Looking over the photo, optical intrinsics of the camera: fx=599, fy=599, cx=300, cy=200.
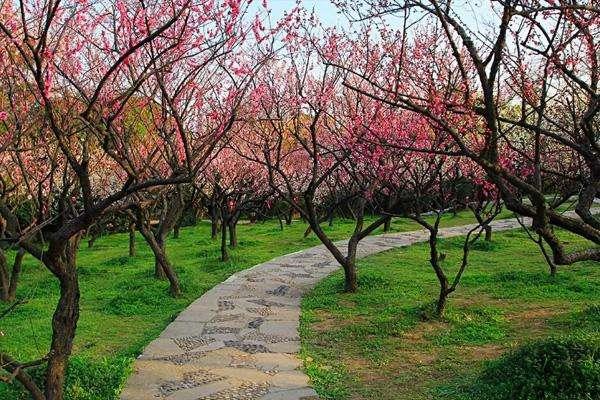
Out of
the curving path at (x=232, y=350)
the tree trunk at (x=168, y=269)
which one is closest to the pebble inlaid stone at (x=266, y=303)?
the curving path at (x=232, y=350)

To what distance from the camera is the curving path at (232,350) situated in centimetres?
552

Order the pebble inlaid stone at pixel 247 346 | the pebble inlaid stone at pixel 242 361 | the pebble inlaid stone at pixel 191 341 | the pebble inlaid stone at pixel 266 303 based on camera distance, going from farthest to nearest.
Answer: the pebble inlaid stone at pixel 266 303
the pebble inlaid stone at pixel 191 341
the pebble inlaid stone at pixel 247 346
the pebble inlaid stone at pixel 242 361

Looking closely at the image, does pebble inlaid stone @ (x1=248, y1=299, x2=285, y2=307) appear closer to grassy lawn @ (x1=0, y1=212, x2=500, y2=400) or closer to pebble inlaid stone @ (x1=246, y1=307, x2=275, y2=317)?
pebble inlaid stone @ (x1=246, y1=307, x2=275, y2=317)

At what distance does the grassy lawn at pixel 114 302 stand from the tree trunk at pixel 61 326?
30cm

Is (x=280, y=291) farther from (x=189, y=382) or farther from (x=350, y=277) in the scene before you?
(x=189, y=382)

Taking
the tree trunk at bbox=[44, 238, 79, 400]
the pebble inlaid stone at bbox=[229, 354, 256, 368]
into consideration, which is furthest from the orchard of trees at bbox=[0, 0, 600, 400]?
the pebble inlaid stone at bbox=[229, 354, 256, 368]

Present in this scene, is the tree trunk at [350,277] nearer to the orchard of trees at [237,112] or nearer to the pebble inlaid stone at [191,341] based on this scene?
the orchard of trees at [237,112]

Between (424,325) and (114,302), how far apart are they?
4.78m

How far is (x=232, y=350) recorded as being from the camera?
22.3 ft

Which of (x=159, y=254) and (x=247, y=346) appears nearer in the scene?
(x=247, y=346)

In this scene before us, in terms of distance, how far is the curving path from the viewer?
552 cm

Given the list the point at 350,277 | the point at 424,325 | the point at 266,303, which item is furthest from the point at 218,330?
the point at 350,277

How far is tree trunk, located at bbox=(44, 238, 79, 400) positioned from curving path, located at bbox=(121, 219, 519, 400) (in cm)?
89

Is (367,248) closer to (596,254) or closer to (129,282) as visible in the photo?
(129,282)
